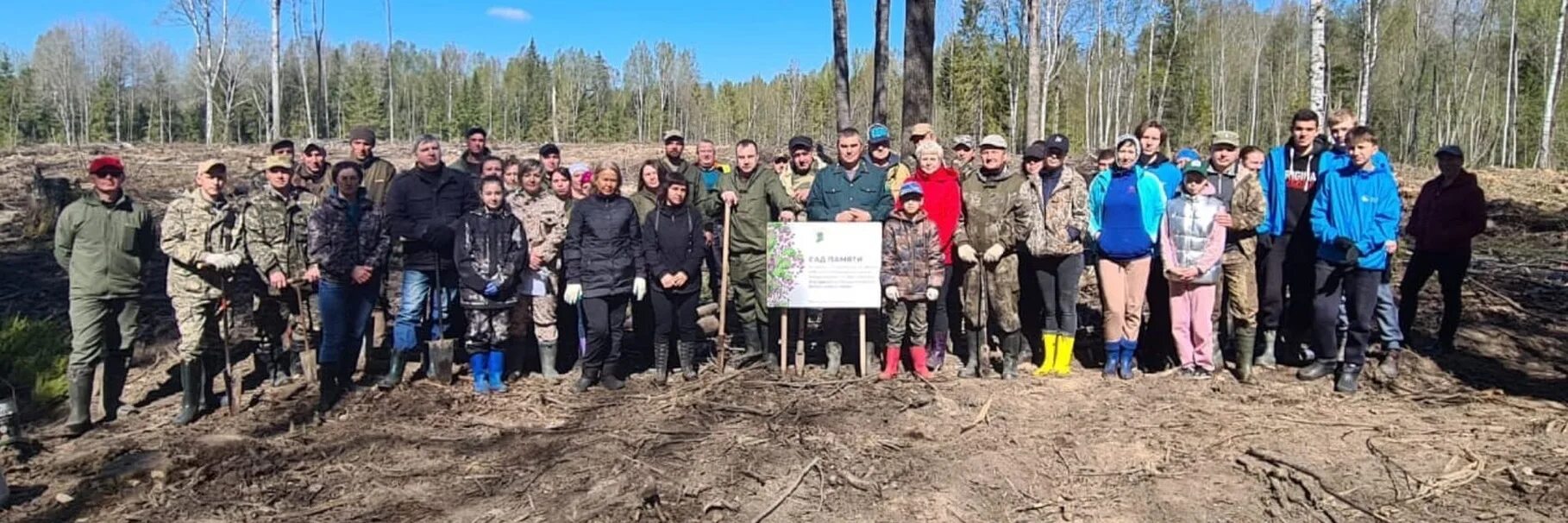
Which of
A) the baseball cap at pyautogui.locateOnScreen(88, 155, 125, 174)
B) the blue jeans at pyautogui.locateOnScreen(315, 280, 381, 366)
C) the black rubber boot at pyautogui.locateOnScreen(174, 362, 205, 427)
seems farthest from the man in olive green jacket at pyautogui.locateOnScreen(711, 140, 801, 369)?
the baseball cap at pyautogui.locateOnScreen(88, 155, 125, 174)

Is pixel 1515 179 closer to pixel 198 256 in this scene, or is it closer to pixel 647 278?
pixel 647 278

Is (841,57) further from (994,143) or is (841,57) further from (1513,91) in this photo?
(1513,91)

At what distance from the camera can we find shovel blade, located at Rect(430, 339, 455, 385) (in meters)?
6.58

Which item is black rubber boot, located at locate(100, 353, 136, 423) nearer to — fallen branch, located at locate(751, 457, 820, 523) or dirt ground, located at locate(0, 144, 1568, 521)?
dirt ground, located at locate(0, 144, 1568, 521)

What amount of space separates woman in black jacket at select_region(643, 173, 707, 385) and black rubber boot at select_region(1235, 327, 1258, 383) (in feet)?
13.5

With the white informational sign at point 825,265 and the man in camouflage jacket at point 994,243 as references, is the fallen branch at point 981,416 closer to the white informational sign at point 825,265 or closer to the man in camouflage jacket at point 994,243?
the man in camouflage jacket at point 994,243

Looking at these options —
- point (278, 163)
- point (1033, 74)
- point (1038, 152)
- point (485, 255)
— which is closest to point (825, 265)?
point (1038, 152)

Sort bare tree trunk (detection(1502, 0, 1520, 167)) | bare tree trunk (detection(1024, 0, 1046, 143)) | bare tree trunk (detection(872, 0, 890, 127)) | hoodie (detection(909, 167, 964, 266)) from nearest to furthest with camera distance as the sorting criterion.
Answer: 1. hoodie (detection(909, 167, 964, 266))
2. bare tree trunk (detection(872, 0, 890, 127))
3. bare tree trunk (detection(1024, 0, 1046, 143))
4. bare tree trunk (detection(1502, 0, 1520, 167))

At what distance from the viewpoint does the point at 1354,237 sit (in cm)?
608

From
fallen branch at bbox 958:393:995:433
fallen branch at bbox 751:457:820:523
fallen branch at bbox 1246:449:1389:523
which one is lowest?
fallen branch at bbox 751:457:820:523

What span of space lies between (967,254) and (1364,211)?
2678mm

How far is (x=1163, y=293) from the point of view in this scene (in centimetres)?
696

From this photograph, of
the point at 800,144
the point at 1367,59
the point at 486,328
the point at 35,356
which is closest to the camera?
the point at 486,328

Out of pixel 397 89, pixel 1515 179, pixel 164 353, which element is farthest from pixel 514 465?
pixel 397 89
